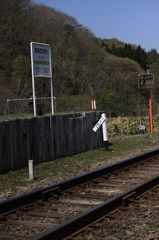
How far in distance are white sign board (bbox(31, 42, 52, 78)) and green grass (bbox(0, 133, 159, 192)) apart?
305cm

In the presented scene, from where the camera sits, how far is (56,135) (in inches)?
570

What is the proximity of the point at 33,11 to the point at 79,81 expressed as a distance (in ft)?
84.1

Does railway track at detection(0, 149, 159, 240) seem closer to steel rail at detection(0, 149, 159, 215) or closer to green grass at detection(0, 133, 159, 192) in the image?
steel rail at detection(0, 149, 159, 215)

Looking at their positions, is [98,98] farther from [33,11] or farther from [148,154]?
[33,11]

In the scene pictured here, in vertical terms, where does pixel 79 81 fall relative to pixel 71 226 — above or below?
above

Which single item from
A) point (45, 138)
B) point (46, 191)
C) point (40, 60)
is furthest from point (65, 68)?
point (46, 191)

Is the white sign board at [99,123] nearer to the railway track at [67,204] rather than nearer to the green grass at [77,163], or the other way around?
the green grass at [77,163]

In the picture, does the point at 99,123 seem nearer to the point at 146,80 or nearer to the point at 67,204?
the point at 146,80

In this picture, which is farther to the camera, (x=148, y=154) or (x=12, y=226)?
(x=148, y=154)

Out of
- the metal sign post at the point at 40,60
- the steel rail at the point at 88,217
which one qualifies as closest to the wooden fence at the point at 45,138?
the metal sign post at the point at 40,60

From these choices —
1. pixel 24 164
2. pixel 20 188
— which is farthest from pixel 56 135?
pixel 20 188

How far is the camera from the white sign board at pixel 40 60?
15203 mm

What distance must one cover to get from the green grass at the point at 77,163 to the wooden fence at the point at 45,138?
9.9 inches

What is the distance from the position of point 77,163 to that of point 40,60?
13.3ft
